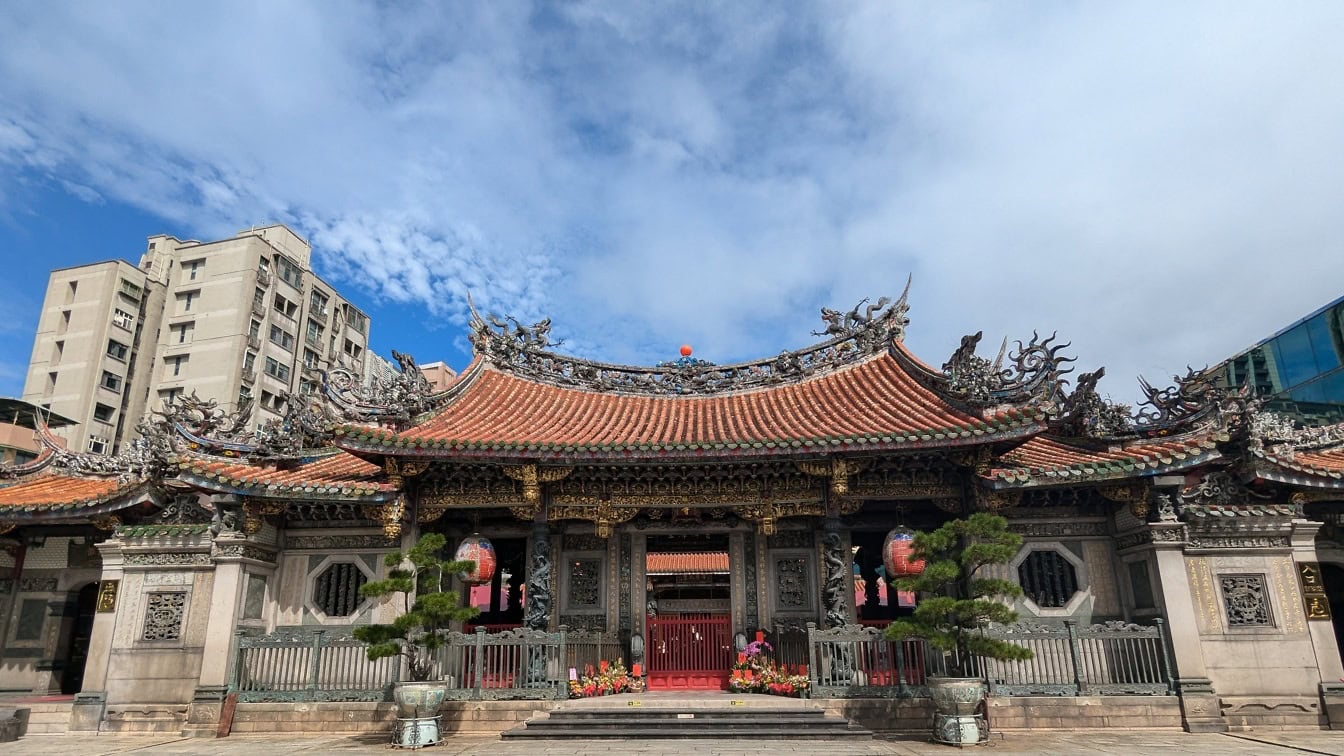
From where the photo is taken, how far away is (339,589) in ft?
41.0

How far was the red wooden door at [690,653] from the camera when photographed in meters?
12.8

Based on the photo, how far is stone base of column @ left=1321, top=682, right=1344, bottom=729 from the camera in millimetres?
10469

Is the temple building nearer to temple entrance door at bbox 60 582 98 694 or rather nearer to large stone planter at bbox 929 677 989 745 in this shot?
temple entrance door at bbox 60 582 98 694

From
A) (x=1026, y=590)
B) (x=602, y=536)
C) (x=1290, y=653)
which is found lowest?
(x=1290, y=653)

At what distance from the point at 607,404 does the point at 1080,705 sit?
958 cm

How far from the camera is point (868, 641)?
1105cm

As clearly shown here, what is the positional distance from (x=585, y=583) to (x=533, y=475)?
2498 mm

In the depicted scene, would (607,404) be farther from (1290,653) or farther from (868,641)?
(1290,653)

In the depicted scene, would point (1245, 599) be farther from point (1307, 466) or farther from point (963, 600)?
point (963, 600)

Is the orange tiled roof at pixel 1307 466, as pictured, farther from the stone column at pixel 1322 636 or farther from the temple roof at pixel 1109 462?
the temple roof at pixel 1109 462

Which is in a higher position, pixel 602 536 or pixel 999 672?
pixel 602 536

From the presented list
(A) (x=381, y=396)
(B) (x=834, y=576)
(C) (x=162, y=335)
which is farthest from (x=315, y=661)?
(C) (x=162, y=335)

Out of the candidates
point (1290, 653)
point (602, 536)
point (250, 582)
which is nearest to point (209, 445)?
point (250, 582)

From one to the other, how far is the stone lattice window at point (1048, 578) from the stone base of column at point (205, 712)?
487 inches
